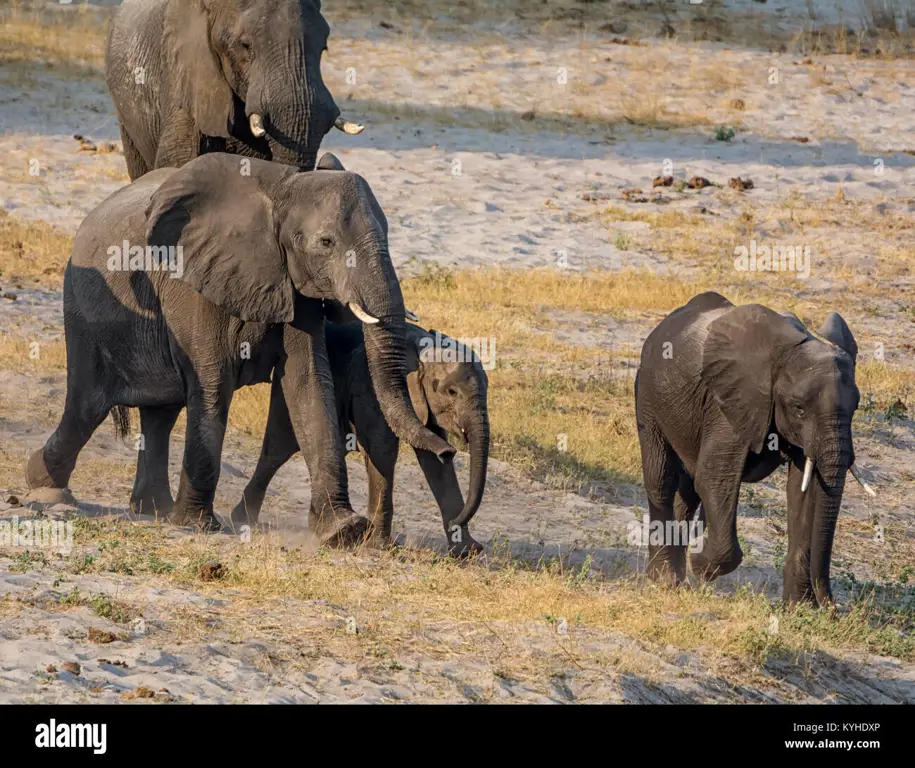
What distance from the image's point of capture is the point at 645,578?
488 inches

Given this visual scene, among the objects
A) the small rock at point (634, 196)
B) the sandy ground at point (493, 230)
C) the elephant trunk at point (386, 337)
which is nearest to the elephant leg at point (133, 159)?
the sandy ground at point (493, 230)

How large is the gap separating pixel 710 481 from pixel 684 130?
15433 mm

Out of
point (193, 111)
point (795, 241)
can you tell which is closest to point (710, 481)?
point (193, 111)

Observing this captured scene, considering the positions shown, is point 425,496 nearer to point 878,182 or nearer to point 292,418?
point 292,418

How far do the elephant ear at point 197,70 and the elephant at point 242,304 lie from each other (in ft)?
2.35

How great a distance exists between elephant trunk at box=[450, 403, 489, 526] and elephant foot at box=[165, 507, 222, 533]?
1.52 m

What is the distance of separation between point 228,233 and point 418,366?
4.99ft

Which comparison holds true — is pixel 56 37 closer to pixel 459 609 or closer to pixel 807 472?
pixel 807 472

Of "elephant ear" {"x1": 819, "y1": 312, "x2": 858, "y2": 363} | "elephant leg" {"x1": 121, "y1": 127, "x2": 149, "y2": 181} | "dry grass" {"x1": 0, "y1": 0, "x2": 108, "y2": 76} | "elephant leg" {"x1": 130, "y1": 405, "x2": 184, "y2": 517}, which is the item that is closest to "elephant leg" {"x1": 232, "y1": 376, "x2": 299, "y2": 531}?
"elephant leg" {"x1": 130, "y1": 405, "x2": 184, "y2": 517}

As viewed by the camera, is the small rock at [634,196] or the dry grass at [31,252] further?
the small rock at [634,196]

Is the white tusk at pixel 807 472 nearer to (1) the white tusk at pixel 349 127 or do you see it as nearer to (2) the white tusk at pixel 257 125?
(1) the white tusk at pixel 349 127

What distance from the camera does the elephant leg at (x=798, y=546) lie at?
38.4 ft

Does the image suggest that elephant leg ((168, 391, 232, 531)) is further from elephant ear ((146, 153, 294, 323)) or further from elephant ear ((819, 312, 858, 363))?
elephant ear ((819, 312, 858, 363))

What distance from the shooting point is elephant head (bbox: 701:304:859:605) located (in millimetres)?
11281
